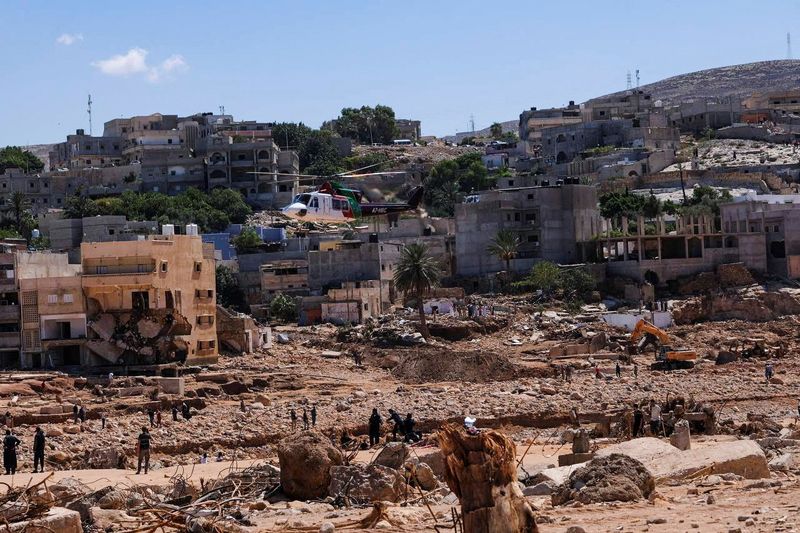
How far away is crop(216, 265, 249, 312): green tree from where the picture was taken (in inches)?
2761

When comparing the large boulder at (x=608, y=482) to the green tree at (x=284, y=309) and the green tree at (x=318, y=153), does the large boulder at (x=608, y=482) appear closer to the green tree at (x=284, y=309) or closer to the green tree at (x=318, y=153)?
the green tree at (x=284, y=309)

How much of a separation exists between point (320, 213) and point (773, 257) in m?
21.4

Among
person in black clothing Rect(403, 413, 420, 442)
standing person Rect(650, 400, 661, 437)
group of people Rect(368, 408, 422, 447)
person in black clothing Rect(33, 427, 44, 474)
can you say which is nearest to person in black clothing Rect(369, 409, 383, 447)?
group of people Rect(368, 408, 422, 447)

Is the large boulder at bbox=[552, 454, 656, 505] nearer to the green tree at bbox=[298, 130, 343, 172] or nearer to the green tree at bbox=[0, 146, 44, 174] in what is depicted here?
the green tree at bbox=[298, 130, 343, 172]

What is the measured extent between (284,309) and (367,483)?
43395 millimetres

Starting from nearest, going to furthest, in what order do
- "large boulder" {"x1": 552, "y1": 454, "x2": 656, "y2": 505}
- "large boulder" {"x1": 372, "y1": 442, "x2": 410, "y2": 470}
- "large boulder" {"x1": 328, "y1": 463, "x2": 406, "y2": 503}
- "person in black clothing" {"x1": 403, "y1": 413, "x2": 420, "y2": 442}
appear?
"large boulder" {"x1": 552, "y1": 454, "x2": 656, "y2": 505} → "large boulder" {"x1": 328, "y1": 463, "x2": 406, "y2": 503} → "large boulder" {"x1": 372, "y1": 442, "x2": 410, "y2": 470} → "person in black clothing" {"x1": 403, "y1": 413, "x2": 420, "y2": 442}

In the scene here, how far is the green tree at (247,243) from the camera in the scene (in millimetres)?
77375

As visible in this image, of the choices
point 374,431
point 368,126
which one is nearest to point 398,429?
point 374,431

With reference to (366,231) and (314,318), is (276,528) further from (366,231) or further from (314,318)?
(366,231)

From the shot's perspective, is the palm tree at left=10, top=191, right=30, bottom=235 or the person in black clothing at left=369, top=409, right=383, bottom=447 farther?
the palm tree at left=10, top=191, right=30, bottom=235

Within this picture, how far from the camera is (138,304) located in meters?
50.3

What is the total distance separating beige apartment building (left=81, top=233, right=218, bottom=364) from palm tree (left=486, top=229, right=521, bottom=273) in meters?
20.8

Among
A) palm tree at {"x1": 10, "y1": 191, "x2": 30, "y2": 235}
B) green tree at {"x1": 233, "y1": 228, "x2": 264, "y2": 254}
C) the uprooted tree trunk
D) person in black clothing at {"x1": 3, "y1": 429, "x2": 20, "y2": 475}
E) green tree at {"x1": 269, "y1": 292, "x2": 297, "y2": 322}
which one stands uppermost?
palm tree at {"x1": 10, "y1": 191, "x2": 30, "y2": 235}

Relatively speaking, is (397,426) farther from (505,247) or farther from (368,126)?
(368,126)
